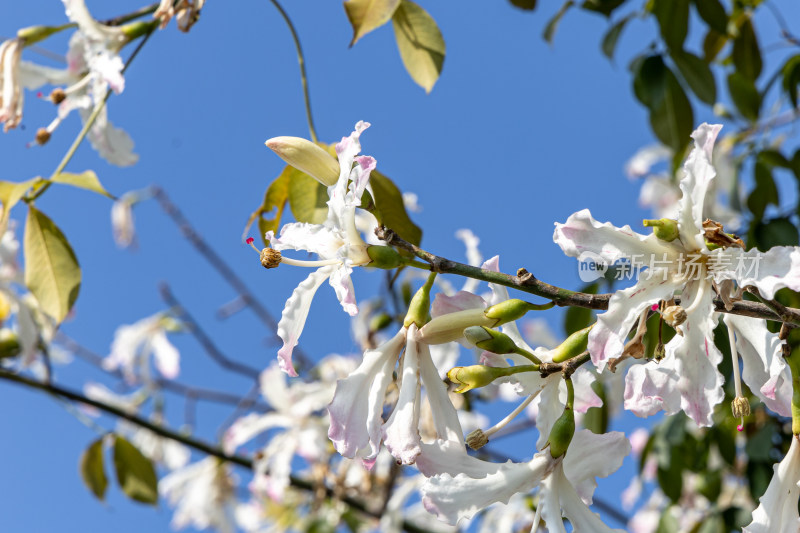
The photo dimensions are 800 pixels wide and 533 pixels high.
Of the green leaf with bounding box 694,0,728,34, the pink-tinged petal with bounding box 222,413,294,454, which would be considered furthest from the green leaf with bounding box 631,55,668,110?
the pink-tinged petal with bounding box 222,413,294,454

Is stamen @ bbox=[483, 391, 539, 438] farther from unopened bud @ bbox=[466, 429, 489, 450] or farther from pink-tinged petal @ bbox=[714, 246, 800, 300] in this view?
pink-tinged petal @ bbox=[714, 246, 800, 300]

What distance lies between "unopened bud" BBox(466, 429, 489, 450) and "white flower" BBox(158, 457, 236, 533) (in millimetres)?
1822

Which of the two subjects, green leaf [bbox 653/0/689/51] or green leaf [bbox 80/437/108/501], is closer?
green leaf [bbox 653/0/689/51]

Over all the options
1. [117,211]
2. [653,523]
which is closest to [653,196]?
[653,523]

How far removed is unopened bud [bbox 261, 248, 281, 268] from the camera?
77 centimetres

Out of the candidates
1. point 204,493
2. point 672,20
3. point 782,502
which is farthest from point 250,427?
point 782,502

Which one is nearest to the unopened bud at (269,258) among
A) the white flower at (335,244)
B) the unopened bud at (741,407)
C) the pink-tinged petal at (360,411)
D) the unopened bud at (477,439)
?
the white flower at (335,244)

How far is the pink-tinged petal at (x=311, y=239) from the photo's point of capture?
0.77 meters

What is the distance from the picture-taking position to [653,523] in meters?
2.66

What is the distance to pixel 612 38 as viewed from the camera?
5.54 feet

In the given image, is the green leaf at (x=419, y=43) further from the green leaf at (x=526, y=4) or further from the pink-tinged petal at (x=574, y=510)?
the pink-tinged petal at (x=574, y=510)

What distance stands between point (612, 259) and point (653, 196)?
2.45m

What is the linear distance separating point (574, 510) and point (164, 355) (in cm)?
209

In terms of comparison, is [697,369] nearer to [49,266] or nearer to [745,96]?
[49,266]
